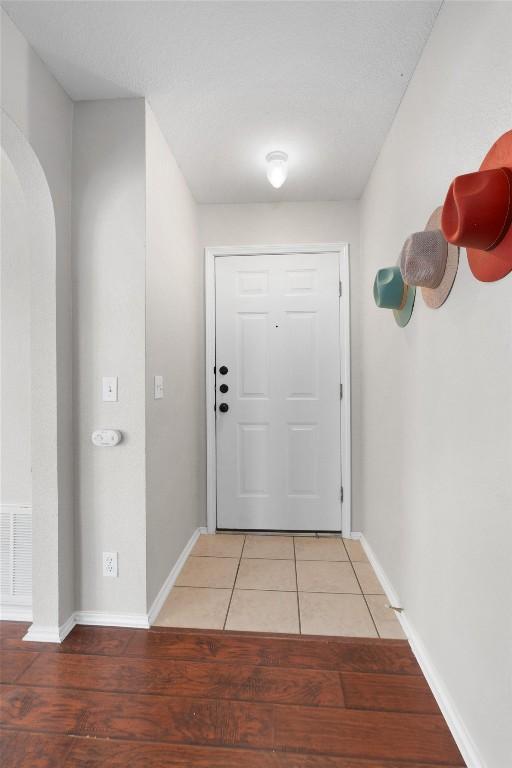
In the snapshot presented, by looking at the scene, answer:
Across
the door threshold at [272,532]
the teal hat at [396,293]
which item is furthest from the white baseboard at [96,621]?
the teal hat at [396,293]

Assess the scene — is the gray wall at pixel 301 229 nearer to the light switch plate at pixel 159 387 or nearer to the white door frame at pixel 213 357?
the white door frame at pixel 213 357

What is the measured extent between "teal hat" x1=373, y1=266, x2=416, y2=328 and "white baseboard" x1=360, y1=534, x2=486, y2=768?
1321 mm

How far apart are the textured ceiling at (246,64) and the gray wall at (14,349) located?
0.63 m

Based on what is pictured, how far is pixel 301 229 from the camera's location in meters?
2.88

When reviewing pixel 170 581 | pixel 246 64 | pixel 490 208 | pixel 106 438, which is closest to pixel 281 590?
pixel 170 581

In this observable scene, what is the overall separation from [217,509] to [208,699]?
5.11ft

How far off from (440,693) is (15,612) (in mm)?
1853

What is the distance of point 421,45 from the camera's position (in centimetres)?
157

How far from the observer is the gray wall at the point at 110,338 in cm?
183

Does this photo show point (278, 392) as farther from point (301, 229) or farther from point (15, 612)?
point (15, 612)

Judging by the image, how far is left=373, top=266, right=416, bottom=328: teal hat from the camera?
1800 millimetres

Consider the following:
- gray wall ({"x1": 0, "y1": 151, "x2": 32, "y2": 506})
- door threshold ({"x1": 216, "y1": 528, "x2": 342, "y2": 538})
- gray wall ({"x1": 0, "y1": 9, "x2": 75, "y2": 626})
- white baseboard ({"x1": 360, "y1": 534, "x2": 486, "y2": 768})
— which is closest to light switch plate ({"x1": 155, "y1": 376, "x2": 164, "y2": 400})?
gray wall ({"x1": 0, "y1": 9, "x2": 75, "y2": 626})

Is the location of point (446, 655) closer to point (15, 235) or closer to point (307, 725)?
point (307, 725)

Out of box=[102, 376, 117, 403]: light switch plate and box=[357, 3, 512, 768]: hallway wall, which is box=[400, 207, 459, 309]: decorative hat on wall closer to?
box=[357, 3, 512, 768]: hallway wall
